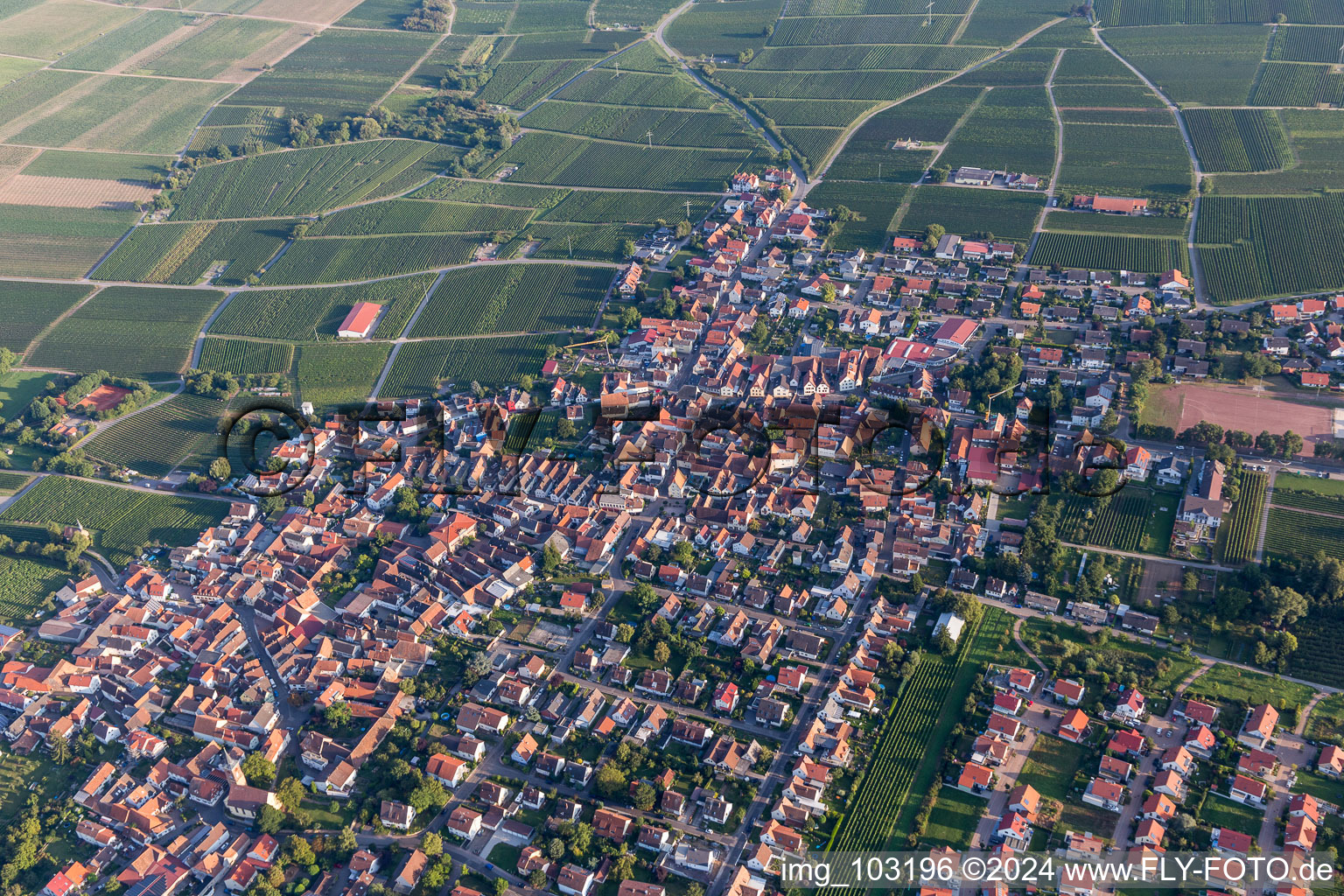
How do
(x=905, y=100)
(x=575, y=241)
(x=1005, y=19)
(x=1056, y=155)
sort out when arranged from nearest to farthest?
(x=575, y=241) < (x=1056, y=155) < (x=905, y=100) < (x=1005, y=19)

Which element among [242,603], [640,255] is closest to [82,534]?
[242,603]

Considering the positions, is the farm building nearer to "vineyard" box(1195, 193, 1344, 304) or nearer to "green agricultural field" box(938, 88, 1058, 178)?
"green agricultural field" box(938, 88, 1058, 178)

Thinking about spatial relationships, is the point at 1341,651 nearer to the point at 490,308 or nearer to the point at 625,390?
the point at 625,390

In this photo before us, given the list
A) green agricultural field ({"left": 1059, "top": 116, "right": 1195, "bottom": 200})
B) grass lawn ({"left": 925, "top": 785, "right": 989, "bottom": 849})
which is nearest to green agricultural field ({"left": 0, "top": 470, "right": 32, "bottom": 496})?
grass lawn ({"left": 925, "top": 785, "right": 989, "bottom": 849})

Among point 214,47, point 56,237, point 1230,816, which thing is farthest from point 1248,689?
point 214,47

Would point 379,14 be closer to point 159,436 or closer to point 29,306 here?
point 29,306

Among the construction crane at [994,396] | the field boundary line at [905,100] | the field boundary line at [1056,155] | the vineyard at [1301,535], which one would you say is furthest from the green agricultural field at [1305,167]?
the vineyard at [1301,535]
